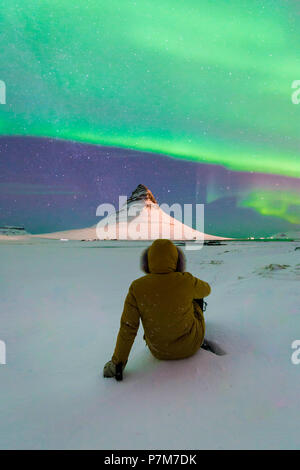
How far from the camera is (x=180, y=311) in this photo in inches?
84.1

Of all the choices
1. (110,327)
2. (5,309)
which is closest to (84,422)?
(110,327)

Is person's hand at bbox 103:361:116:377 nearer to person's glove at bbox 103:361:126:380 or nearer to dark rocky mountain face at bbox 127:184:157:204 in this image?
person's glove at bbox 103:361:126:380

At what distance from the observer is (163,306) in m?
2.10

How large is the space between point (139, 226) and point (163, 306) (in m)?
80.1

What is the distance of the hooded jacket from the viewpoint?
6.87ft

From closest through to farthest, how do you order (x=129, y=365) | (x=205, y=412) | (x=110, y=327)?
(x=205, y=412)
(x=129, y=365)
(x=110, y=327)

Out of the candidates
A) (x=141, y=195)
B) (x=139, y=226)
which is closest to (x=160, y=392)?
(x=139, y=226)

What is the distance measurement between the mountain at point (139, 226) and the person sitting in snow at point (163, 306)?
57267mm

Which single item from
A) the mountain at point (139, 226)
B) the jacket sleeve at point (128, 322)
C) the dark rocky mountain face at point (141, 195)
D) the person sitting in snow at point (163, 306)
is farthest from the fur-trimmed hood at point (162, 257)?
the dark rocky mountain face at point (141, 195)

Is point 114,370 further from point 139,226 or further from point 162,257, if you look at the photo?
point 139,226

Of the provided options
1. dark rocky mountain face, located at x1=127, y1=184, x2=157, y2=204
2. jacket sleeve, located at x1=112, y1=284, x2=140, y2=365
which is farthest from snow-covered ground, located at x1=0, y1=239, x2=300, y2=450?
dark rocky mountain face, located at x1=127, y1=184, x2=157, y2=204

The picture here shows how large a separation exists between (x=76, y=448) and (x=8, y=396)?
113 cm

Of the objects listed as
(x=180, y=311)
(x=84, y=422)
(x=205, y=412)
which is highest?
(x=180, y=311)

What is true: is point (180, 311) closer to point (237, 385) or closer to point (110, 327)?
point (237, 385)
